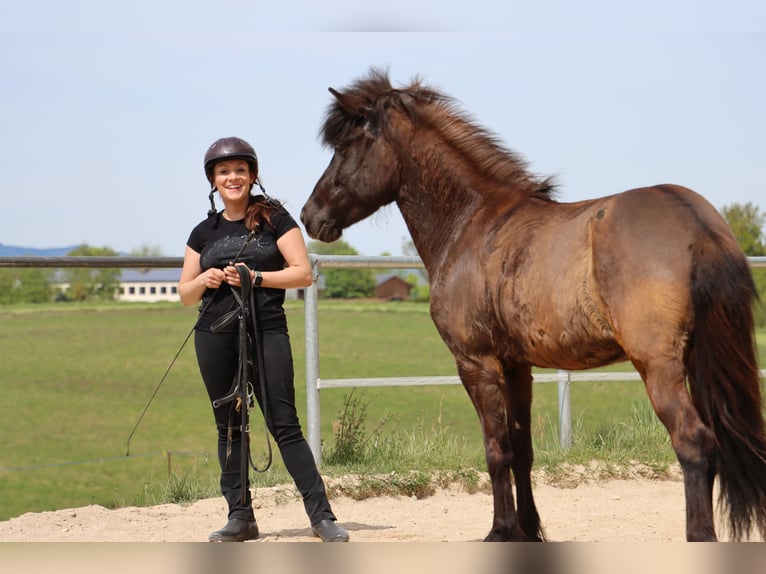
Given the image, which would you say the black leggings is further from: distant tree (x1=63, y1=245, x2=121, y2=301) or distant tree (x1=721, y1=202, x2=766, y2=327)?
distant tree (x1=63, y1=245, x2=121, y2=301)

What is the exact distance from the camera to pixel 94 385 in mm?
48250

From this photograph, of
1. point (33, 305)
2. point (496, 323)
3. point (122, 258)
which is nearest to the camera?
point (496, 323)

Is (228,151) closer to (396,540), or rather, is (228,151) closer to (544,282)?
(544,282)

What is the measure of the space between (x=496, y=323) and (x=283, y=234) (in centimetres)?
120

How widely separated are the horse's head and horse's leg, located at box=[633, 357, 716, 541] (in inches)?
70.7

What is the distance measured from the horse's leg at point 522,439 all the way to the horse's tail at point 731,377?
107cm

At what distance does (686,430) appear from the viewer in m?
3.04

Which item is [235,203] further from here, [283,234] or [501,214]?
[501,214]

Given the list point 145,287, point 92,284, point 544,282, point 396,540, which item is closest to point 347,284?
point 92,284

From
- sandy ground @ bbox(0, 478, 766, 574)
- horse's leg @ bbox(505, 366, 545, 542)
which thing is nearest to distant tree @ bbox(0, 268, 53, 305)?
sandy ground @ bbox(0, 478, 766, 574)

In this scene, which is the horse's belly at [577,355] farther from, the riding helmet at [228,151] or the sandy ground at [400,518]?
the riding helmet at [228,151]

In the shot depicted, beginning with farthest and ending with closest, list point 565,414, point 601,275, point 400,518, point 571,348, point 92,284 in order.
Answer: point 92,284
point 565,414
point 400,518
point 571,348
point 601,275

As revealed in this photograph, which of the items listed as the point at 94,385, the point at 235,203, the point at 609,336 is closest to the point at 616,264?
the point at 609,336

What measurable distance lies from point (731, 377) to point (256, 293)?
7.35 ft
